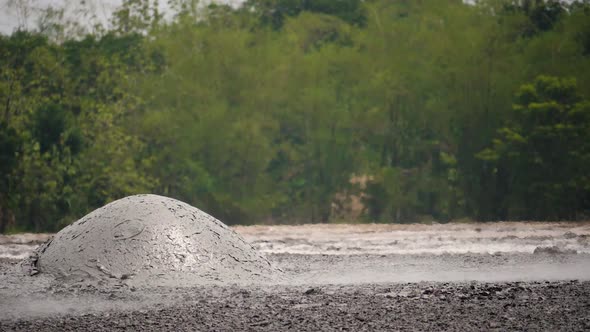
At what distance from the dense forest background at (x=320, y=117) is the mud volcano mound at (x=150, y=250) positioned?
33.0 feet

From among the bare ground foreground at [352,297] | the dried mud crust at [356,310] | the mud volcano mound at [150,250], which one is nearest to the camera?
the dried mud crust at [356,310]

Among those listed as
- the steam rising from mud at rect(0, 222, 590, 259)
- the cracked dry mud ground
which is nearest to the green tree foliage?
the steam rising from mud at rect(0, 222, 590, 259)

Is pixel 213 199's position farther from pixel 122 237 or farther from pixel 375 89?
pixel 122 237

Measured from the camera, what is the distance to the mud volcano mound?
7906 millimetres

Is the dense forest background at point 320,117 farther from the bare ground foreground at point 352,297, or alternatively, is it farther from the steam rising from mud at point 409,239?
the bare ground foreground at point 352,297

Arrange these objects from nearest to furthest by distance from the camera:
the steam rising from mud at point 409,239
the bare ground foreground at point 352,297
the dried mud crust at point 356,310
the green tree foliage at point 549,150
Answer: the dried mud crust at point 356,310 → the bare ground foreground at point 352,297 → the steam rising from mud at point 409,239 → the green tree foliage at point 549,150

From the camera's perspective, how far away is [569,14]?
21.9m

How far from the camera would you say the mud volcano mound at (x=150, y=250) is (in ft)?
25.9

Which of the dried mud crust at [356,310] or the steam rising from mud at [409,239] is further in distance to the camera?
the steam rising from mud at [409,239]

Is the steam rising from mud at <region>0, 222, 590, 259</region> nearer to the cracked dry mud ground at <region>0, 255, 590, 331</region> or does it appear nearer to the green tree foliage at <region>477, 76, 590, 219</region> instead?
the green tree foliage at <region>477, 76, 590, 219</region>

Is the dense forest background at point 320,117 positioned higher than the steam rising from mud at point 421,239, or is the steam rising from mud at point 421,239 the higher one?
the dense forest background at point 320,117

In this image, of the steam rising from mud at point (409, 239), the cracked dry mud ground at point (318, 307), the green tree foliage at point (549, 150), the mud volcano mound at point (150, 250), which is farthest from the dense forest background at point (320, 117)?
the cracked dry mud ground at point (318, 307)

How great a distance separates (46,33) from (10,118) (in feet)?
12.8

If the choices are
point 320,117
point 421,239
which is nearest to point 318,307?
point 421,239
